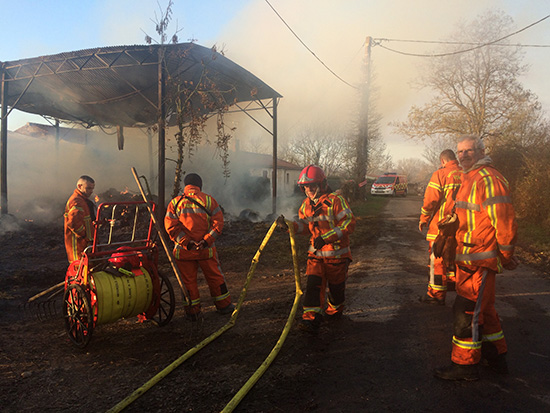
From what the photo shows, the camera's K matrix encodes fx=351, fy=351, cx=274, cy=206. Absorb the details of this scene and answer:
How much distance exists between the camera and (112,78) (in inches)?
463

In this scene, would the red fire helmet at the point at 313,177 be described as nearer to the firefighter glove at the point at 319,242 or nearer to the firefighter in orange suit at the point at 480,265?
the firefighter glove at the point at 319,242

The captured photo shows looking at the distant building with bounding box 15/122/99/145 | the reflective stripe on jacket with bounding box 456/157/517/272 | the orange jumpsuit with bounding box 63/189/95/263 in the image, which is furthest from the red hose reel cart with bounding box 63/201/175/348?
the distant building with bounding box 15/122/99/145

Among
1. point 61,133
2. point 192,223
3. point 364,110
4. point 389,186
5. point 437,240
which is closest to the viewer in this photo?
point 437,240

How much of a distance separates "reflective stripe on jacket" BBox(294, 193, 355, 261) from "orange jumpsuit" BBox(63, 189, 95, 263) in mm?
2771

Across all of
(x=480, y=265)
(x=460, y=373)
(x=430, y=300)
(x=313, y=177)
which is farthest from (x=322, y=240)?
(x=430, y=300)

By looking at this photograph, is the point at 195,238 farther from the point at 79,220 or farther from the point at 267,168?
the point at 267,168

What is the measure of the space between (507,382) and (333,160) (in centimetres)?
4238

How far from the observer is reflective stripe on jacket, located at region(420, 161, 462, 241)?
4402 mm

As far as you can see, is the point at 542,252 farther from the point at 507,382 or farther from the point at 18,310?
the point at 18,310

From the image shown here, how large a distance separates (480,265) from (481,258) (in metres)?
0.06

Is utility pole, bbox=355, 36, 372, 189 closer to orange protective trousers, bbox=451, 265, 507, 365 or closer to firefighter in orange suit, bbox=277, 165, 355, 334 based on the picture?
firefighter in orange suit, bbox=277, 165, 355, 334

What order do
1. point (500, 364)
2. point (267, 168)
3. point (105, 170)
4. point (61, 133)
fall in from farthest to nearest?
point (267, 168), point (61, 133), point (105, 170), point (500, 364)

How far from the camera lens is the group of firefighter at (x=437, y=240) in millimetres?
2740

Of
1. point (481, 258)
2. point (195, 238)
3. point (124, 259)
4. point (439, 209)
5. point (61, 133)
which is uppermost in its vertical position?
point (61, 133)
